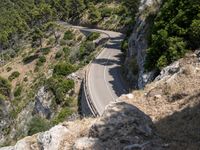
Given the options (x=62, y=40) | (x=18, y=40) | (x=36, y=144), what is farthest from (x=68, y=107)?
(x=18, y=40)

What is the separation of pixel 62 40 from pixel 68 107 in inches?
1961

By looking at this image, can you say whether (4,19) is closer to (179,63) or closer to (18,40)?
(18,40)

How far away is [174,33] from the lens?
32812 mm

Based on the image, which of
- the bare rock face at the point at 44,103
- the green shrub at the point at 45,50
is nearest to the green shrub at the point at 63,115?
the bare rock face at the point at 44,103

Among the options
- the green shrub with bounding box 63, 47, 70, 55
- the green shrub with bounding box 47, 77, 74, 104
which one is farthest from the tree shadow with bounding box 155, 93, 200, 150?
the green shrub with bounding box 63, 47, 70, 55

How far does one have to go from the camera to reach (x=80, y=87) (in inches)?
2137

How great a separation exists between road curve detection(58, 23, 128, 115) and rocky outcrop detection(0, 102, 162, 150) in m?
21.1

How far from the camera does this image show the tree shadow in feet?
48.4

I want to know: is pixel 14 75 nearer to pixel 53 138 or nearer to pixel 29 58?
pixel 29 58

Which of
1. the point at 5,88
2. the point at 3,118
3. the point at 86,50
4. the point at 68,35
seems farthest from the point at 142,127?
the point at 68,35

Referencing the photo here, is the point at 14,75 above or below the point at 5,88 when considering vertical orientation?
below

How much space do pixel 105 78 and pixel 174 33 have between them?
23.0 meters

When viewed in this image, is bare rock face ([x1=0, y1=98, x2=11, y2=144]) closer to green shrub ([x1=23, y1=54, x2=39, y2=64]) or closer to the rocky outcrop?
green shrub ([x1=23, y1=54, x2=39, y2=64])

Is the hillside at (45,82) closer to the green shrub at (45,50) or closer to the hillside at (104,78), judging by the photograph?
the green shrub at (45,50)
